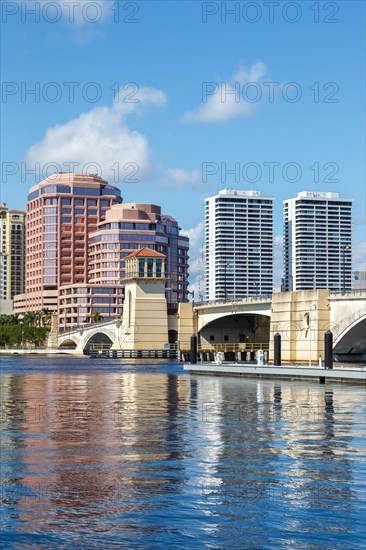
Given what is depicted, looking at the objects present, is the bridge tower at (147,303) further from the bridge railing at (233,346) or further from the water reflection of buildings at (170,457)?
the water reflection of buildings at (170,457)

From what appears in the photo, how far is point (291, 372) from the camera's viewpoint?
84.2 m

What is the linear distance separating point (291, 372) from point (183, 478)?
188ft

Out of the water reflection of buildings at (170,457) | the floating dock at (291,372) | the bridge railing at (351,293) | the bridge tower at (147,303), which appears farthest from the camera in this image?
the bridge tower at (147,303)

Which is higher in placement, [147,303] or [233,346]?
[147,303]

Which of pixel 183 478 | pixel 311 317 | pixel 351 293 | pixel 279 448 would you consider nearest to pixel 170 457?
pixel 183 478

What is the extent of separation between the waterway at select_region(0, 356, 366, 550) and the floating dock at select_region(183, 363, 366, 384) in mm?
24961

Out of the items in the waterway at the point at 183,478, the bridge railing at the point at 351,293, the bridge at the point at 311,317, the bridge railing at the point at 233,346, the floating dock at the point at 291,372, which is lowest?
the waterway at the point at 183,478

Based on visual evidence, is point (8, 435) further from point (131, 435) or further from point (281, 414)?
point (281, 414)

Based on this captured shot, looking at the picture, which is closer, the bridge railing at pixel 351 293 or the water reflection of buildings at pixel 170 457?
the water reflection of buildings at pixel 170 457

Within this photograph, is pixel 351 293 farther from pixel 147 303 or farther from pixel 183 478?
pixel 183 478

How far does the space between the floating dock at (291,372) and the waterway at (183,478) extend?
25.0 metres

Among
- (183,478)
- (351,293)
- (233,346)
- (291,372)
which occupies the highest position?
(351,293)

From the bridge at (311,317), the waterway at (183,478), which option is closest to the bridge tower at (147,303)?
the bridge at (311,317)

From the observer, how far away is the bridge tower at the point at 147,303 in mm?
170375
